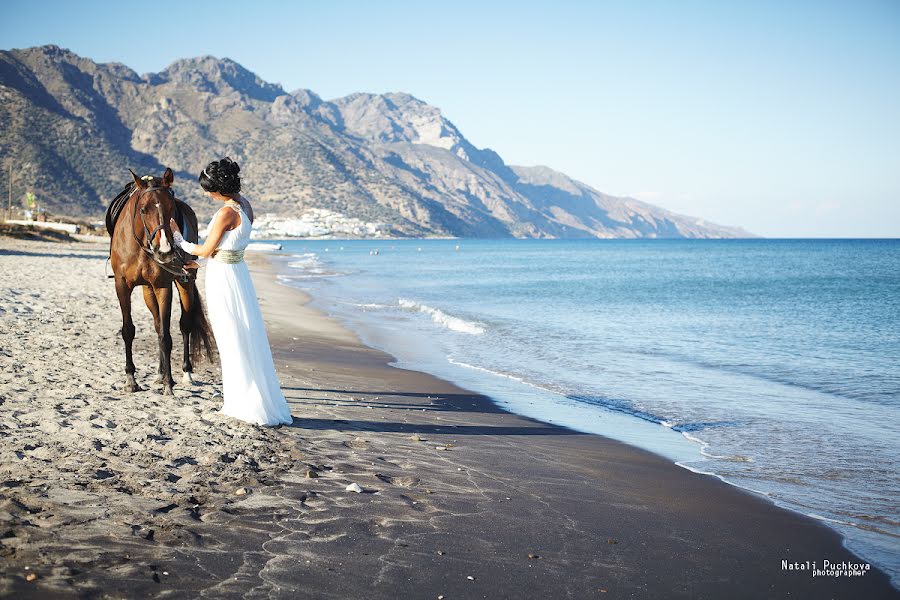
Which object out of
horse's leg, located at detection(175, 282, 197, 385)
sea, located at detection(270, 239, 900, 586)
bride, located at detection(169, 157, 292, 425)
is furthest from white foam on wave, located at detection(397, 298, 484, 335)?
bride, located at detection(169, 157, 292, 425)

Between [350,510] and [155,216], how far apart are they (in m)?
4.52

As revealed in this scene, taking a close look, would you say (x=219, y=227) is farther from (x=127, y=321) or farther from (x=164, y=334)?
(x=127, y=321)

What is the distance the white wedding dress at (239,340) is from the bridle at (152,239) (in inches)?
39.7

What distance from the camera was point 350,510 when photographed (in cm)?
462

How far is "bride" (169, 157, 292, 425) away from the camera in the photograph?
257 inches

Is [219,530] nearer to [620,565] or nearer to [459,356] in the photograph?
[620,565]

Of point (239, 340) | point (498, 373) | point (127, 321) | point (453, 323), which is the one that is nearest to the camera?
point (239, 340)

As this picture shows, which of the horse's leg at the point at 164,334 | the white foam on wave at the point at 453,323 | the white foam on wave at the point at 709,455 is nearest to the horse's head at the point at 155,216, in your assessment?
the horse's leg at the point at 164,334

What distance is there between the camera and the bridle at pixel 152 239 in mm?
7457

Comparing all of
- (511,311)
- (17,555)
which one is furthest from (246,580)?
(511,311)

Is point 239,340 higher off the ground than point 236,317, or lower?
lower

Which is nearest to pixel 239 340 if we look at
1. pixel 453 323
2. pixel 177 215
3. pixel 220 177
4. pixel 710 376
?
pixel 220 177

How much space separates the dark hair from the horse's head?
1.19 meters

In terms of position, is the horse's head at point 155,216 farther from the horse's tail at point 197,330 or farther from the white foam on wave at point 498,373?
the white foam on wave at point 498,373
